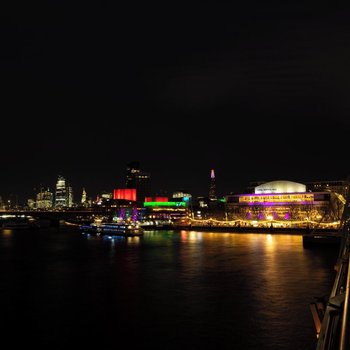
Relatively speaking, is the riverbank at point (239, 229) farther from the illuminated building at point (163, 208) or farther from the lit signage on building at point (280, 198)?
the illuminated building at point (163, 208)

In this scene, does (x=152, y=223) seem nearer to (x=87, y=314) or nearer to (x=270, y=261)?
(x=270, y=261)

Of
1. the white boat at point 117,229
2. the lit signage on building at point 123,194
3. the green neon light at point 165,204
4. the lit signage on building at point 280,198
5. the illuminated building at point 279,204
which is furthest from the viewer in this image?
the lit signage on building at point 123,194

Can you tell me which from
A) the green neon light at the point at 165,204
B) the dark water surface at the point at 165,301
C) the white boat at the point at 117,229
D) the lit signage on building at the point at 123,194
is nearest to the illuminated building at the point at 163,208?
the green neon light at the point at 165,204

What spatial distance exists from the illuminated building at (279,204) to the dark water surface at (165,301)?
3366cm

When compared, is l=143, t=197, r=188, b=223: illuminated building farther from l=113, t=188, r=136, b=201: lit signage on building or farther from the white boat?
the white boat

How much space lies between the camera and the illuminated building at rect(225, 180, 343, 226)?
57.6m

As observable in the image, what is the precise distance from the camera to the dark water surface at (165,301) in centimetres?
1016

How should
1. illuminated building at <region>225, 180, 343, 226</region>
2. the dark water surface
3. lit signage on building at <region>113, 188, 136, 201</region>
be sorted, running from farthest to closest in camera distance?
1. lit signage on building at <region>113, 188, 136, 201</region>
2. illuminated building at <region>225, 180, 343, 226</region>
3. the dark water surface

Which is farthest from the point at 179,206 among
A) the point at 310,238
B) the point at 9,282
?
the point at 9,282

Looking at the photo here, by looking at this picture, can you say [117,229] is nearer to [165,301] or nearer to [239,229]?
[239,229]

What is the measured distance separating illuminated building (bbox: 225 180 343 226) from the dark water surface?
33.7 m

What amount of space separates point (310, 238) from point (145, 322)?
893 inches

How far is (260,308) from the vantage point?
12820 mm

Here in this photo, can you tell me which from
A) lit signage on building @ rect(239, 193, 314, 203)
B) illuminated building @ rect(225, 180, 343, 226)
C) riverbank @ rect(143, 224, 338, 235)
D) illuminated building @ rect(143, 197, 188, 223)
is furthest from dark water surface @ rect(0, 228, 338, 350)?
illuminated building @ rect(143, 197, 188, 223)
